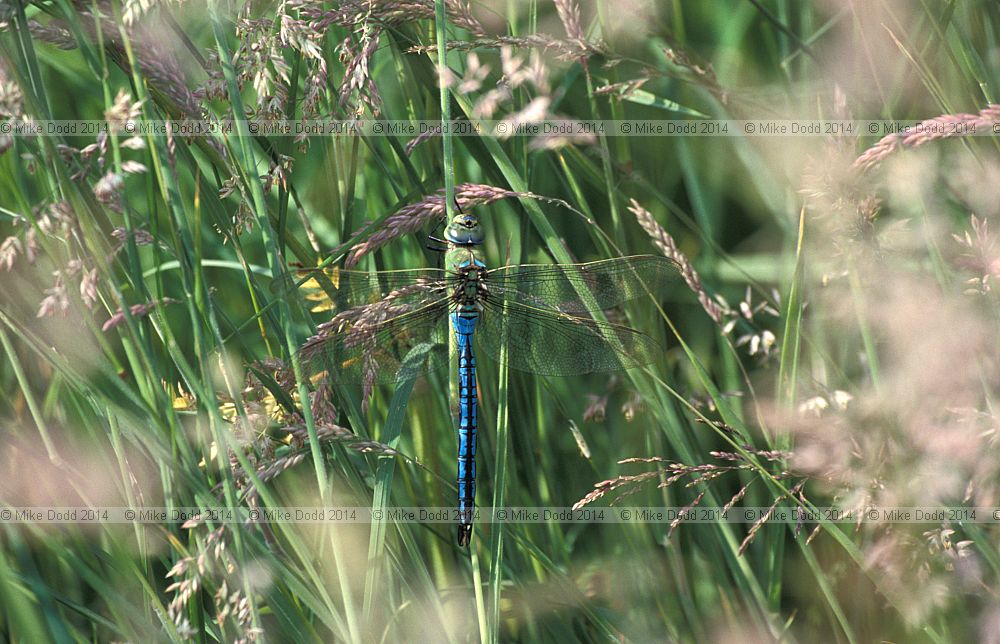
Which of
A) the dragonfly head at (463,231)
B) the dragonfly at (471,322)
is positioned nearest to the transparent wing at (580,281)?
the dragonfly at (471,322)

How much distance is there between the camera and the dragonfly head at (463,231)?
1.66 metres

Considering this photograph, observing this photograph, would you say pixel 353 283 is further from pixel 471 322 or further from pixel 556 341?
pixel 556 341

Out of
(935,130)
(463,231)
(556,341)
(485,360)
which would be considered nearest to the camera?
(935,130)

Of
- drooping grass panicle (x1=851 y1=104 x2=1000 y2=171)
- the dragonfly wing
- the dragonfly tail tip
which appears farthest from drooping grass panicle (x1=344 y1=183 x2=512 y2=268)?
drooping grass panicle (x1=851 y1=104 x2=1000 y2=171)

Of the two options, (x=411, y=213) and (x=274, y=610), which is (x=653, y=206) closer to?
(x=411, y=213)

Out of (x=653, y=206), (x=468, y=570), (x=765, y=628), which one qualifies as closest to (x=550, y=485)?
(x=468, y=570)

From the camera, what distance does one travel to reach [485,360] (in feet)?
6.32

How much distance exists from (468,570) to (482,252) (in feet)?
2.81

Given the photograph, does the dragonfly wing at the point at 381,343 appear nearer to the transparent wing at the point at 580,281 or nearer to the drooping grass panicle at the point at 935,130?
the transparent wing at the point at 580,281

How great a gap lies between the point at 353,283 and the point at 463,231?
10.9 inches

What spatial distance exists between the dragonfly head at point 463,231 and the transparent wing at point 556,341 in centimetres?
21

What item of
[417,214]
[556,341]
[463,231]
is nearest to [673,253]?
[556,341]

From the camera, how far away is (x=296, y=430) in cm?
145

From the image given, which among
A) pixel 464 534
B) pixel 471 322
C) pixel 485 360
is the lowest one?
pixel 464 534
